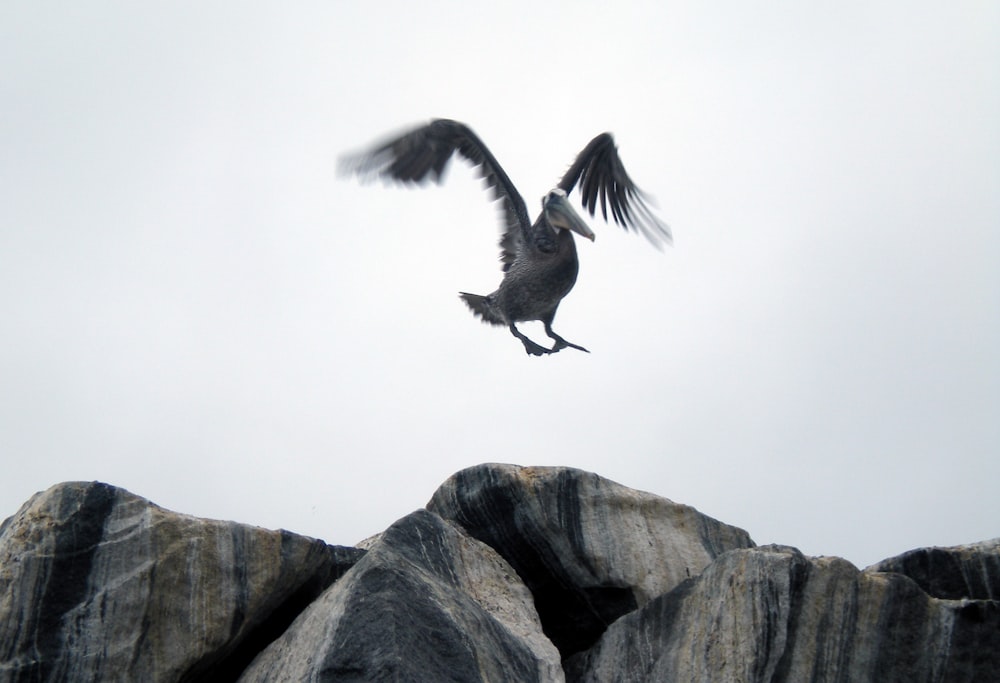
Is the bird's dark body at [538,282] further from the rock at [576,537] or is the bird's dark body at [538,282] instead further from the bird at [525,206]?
the rock at [576,537]

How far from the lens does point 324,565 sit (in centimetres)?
659

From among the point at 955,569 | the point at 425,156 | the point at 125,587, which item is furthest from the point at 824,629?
the point at 425,156

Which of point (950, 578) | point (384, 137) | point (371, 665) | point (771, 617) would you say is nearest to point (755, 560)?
point (771, 617)

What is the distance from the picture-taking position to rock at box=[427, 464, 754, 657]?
6934mm

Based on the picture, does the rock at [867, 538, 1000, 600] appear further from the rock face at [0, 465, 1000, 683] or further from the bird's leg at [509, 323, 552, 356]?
the bird's leg at [509, 323, 552, 356]

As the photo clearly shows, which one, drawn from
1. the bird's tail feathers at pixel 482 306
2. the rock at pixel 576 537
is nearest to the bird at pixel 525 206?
the bird's tail feathers at pixel 482 306

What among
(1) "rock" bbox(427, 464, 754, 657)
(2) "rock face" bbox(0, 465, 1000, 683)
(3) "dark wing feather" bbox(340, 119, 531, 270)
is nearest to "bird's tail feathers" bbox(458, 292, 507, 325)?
(3) "dark wing feather" bbox(340, 119, 531, 270)

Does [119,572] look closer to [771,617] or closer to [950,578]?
[771,617]

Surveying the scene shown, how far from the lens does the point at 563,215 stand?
10.4m

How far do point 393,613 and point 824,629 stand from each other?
2.22 m

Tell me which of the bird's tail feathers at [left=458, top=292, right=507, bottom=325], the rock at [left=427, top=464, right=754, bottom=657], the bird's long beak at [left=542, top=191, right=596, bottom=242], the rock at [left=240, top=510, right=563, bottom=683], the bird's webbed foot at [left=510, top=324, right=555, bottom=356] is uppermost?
the bird's long beak at [left=542, top=191, right=596, bottom=242]

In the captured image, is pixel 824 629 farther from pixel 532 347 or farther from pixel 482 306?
pixel 482 306

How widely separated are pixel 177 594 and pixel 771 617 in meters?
3.03

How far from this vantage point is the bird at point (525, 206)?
10070 mm
